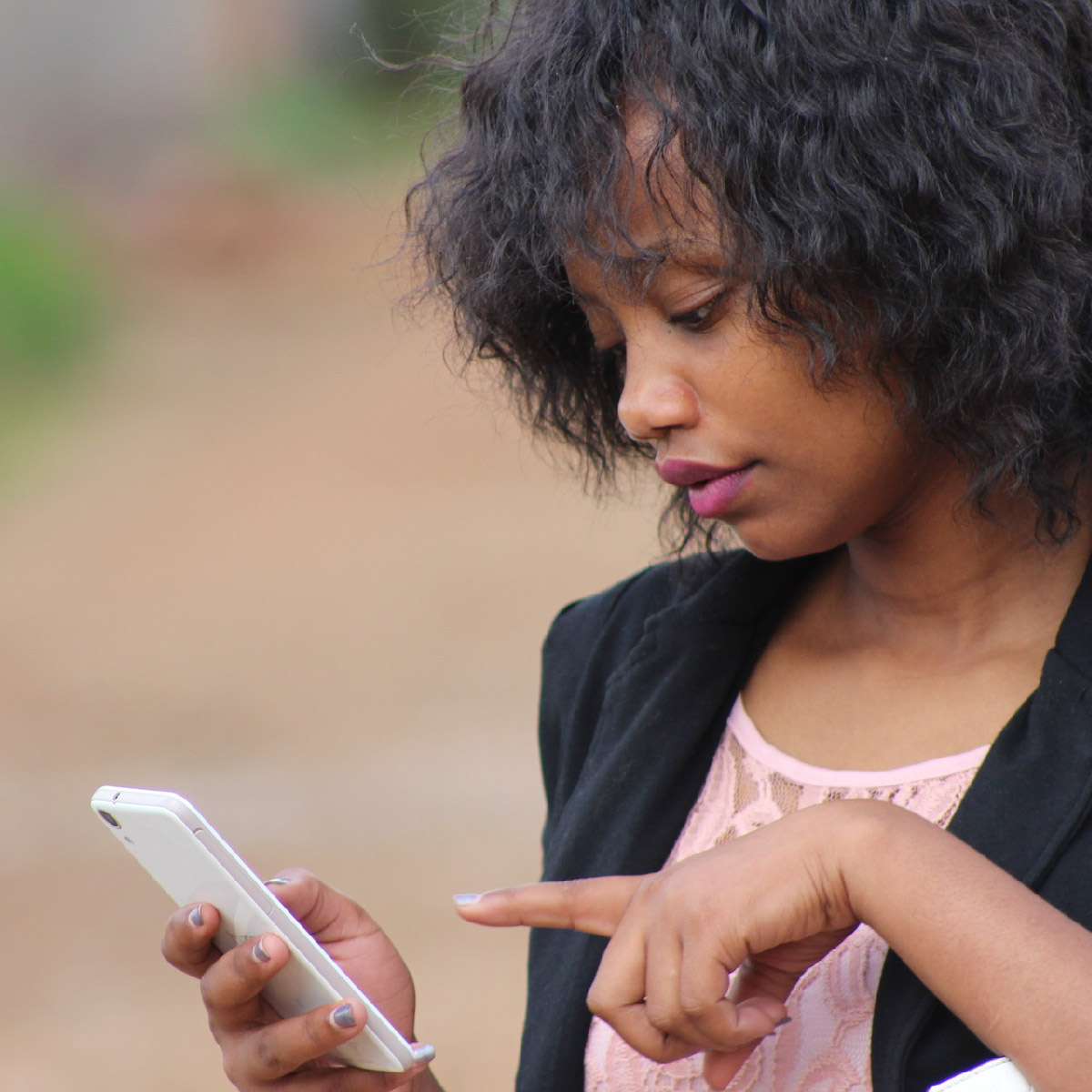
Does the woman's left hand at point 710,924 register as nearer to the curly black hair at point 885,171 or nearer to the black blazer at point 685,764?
the black blazer at point 685,764

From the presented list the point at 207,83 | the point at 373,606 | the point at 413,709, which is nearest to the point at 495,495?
the point at 373,606

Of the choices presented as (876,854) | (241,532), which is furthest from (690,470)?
(241,532)

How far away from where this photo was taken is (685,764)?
1737 millimetres

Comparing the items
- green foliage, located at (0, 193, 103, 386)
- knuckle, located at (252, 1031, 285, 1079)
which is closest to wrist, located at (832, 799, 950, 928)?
knuckle, located at (252, 1031, 285, 1079)

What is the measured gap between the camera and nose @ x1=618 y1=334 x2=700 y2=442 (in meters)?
1.47

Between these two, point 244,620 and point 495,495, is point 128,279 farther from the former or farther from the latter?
point 244,620

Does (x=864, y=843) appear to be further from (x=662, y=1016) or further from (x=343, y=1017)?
(x=343, y=1017)

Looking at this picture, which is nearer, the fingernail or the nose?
the fingernail

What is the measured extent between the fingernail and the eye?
2.36 feet

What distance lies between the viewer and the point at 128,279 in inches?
631

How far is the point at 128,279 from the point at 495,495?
732 centimetres

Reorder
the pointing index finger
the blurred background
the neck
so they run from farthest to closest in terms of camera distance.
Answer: the blurred background
the neck
the pointing index finger

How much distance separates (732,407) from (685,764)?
1.55ft

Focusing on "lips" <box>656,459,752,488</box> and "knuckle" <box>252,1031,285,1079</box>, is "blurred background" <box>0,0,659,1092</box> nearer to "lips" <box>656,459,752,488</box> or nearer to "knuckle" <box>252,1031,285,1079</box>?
"lips" <box>656,459,752,488</box>
